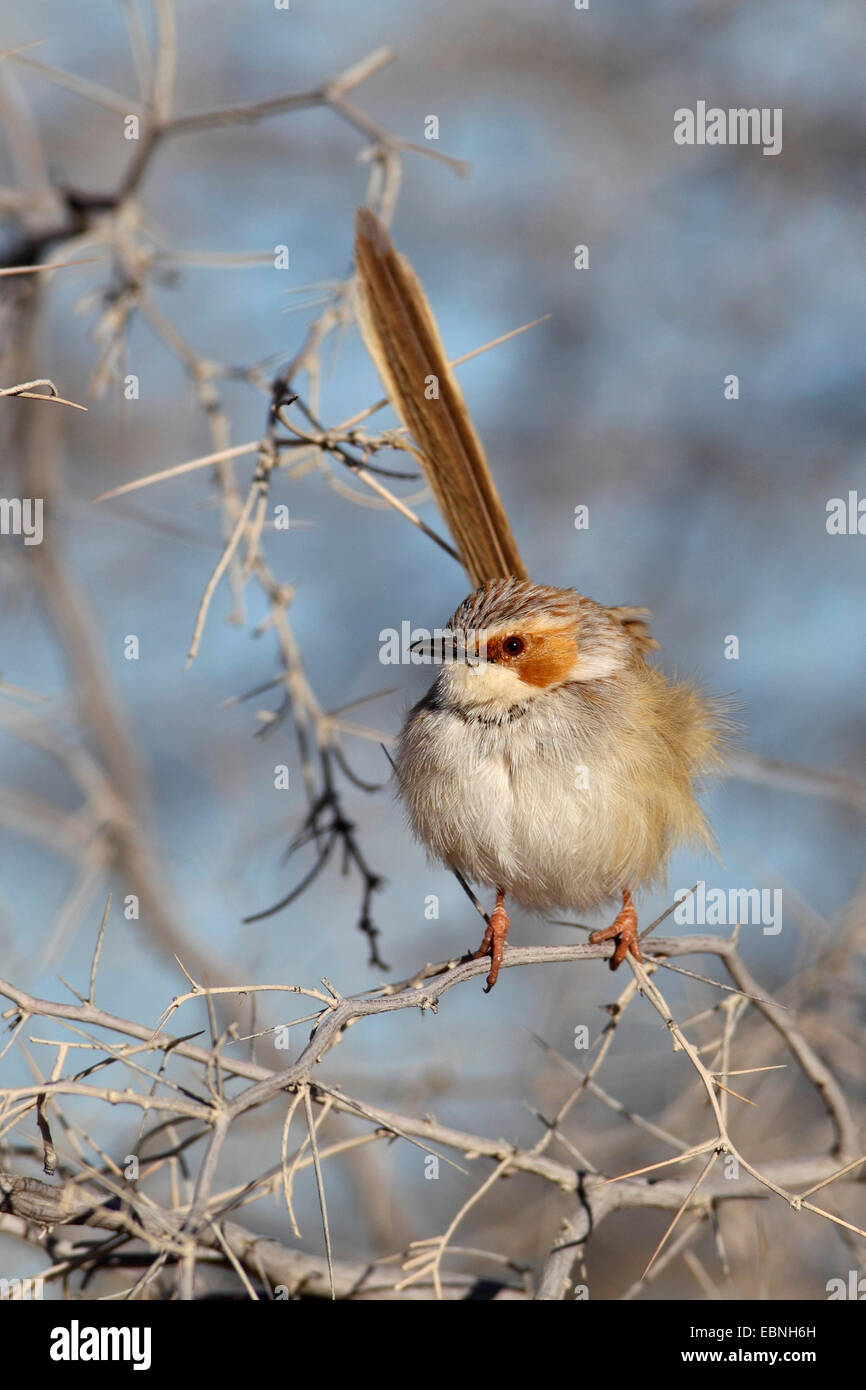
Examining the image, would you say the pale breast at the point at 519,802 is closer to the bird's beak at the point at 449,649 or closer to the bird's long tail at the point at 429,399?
the bird's beak at the point at 449,649

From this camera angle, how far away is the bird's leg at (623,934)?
318 centimetres

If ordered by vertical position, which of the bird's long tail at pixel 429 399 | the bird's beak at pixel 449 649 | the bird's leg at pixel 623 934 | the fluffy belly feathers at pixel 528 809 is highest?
the bird's long tail at pixel 429 399

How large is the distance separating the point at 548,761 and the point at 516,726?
161 mm

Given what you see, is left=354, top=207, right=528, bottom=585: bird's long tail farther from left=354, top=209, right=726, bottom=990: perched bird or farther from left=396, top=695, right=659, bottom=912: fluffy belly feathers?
left=396, top=695, right=659, bottom=912: fluffy belly feathers

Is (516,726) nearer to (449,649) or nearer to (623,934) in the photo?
(449,649)

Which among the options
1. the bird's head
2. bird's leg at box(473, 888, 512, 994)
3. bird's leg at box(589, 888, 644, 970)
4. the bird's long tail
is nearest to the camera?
bird's leg at box(589, 888, 644, 970)

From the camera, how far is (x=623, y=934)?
3.33 meters

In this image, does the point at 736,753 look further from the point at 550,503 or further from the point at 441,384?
the point at 550,503

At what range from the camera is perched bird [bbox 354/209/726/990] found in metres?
3.41

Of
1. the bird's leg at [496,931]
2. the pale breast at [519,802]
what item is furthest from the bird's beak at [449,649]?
the bird's leg at [496,931]

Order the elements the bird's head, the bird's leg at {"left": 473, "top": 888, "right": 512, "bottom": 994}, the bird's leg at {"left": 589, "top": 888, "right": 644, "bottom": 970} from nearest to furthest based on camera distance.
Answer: the bird's leg at {"left": 589, "top": 888, "right": 644, "bottom": 970}
the bird's leg at {"left": 473, "top": 888, "right": 512, "bottom": 994}
the bird's head

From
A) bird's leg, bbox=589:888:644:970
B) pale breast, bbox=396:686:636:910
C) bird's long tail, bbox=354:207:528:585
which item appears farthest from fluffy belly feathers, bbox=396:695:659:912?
bird's long tail, bbox=354:207:528:585

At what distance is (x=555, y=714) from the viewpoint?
11.7ft

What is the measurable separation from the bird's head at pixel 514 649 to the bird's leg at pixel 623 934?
2.18ft
